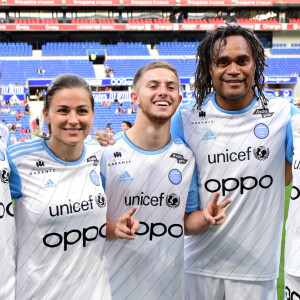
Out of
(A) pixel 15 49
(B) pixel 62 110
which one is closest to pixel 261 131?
(B) pixel 62 110

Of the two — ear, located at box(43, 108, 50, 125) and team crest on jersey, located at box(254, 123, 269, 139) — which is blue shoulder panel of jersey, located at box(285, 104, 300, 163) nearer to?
team crest on jersey, located at box(254, 123, 269, 139)

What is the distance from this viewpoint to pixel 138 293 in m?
2.67

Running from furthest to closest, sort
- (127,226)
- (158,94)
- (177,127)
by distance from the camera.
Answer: (177,127) < (158,94) < (127,226)

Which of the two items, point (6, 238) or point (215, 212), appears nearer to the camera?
point (6, 238)

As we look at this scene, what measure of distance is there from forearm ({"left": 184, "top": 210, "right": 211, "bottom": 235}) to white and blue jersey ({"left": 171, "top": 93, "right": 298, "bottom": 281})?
0.10 m

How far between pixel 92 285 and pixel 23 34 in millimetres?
36913

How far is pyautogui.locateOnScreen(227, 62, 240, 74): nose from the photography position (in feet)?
8.71

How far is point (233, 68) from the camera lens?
8.73 ft

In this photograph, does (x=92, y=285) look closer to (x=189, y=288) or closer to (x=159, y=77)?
(x=189, y=288)

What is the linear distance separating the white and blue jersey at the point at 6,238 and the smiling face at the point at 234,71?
1.35 metres

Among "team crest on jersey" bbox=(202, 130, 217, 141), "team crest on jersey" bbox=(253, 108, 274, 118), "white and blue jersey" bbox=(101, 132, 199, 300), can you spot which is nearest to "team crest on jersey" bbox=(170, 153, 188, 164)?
"white and blue jersey" bbox=(101, 132, 199, 300)

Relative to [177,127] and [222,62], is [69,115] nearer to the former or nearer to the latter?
[177,127]

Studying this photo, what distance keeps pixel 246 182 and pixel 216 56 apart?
31.4 inches

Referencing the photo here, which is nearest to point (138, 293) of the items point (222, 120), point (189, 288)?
point (189, 288)
